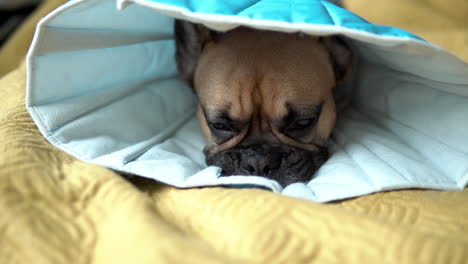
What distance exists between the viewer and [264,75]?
1394 mm

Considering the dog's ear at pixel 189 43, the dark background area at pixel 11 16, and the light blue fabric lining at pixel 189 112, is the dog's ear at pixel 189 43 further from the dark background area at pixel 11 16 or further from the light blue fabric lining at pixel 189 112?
the dark background area at pixel 11 16

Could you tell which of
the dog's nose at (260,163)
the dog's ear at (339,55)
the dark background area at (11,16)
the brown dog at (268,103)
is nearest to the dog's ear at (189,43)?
the brown dog at (268,103)

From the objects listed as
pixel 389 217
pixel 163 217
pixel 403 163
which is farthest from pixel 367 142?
pixel 163 217

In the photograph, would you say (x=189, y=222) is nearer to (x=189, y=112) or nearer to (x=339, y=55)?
(x=189, y=112)

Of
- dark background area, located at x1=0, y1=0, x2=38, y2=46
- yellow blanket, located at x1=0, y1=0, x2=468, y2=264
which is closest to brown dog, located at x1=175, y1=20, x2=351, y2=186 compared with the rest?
yellow blanket, located at x1=0, y1=0, x2=468, y2=264

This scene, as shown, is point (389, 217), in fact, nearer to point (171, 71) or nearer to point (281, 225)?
point (281, 225)

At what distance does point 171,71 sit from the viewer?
6.27 feet

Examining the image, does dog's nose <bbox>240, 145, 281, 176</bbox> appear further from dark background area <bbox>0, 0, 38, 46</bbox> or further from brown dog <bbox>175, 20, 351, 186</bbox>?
dark background area <bbox>0, 0, 38, 46</bbox>

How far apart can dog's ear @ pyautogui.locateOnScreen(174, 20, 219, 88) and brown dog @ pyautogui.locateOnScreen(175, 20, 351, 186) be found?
88mm

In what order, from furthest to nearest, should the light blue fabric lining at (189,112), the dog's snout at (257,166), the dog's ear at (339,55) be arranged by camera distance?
the dog's ear at (339,55), the dog's snout at (257,166), the light blue fabric lining at (189,112)

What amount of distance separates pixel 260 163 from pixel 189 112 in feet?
1.90

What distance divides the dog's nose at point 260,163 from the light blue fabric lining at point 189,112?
139mm

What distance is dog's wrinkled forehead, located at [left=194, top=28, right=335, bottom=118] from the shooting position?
4.56 ft

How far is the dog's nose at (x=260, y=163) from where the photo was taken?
4.32 ft
